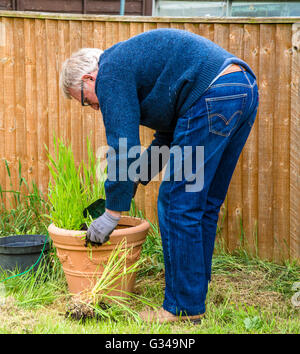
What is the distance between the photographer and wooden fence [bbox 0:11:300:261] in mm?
2912

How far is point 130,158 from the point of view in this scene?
1.87 meters

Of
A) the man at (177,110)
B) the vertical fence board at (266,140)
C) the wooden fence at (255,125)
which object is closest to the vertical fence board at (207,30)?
the wooden fence at (255,125)

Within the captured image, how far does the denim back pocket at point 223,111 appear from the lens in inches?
72.8

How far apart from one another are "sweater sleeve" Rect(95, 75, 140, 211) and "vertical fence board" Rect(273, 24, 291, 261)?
1403mm

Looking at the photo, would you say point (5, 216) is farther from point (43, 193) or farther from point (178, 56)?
point (178, 56)

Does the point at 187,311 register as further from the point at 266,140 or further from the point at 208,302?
the point at 266,140

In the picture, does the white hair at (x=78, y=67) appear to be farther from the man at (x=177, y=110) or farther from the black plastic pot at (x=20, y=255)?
the black plastic pot at (x=20, y=255)

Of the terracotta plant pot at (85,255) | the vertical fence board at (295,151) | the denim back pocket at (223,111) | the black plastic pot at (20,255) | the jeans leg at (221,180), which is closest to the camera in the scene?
the denim back pocket at (223,111)

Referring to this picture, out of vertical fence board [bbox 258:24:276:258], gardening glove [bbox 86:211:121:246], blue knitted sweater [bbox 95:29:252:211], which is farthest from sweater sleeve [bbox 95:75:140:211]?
vertical fence board [bbox 258:24:276:258]

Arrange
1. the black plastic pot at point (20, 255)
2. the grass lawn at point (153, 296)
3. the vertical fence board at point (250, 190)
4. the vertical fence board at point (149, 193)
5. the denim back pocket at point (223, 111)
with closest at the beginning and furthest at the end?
the denim back pocket at point (223, 111)
the grass lawn at point (153, 296)
the black plastic pot at point (20, 255)
the vertical fence board at point (250, 190)
the vertical fence board at point (149, 193)

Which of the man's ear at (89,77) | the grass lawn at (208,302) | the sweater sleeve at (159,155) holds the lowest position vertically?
the grass lawn at (208,302)

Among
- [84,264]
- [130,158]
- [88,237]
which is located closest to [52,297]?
[84,264]

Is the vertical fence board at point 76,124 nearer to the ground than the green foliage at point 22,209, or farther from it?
farther from it
